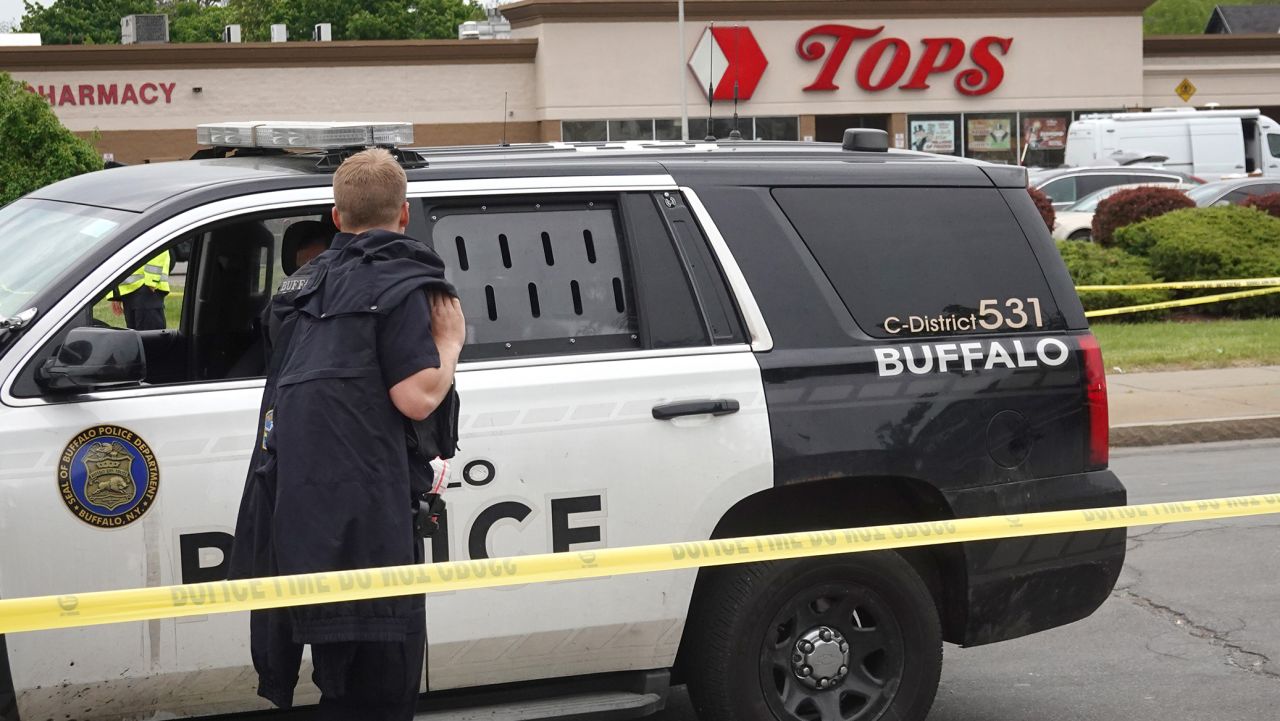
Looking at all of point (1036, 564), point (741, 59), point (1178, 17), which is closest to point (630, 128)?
point (741, 59)

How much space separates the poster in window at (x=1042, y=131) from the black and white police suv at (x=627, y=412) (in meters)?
35.3

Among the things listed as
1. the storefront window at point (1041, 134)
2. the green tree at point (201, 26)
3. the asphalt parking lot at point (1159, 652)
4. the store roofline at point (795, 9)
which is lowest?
the asphalt parking lot at point (1159, 652)

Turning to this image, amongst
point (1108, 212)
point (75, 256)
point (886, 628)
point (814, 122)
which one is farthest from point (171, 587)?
point (814, 122)

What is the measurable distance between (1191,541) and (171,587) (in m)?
6.15

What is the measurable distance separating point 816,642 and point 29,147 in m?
14.1

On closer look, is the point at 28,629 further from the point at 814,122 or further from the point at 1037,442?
the point at 814,122

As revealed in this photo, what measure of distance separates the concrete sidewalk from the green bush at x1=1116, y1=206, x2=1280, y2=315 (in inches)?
147

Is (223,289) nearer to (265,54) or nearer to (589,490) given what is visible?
(589,490)

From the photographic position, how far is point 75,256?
13.6 feet

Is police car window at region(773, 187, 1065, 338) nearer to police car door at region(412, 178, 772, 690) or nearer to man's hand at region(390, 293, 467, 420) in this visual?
police car door at region(412, 178, 772, 690)

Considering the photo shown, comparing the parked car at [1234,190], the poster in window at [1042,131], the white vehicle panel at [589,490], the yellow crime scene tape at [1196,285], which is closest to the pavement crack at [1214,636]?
the white vehicle panel at [589,490]

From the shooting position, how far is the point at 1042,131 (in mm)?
38906

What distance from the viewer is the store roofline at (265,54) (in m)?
34.2

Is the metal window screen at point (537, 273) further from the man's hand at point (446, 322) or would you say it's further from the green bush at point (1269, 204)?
the green bush at point (1269, 204)
